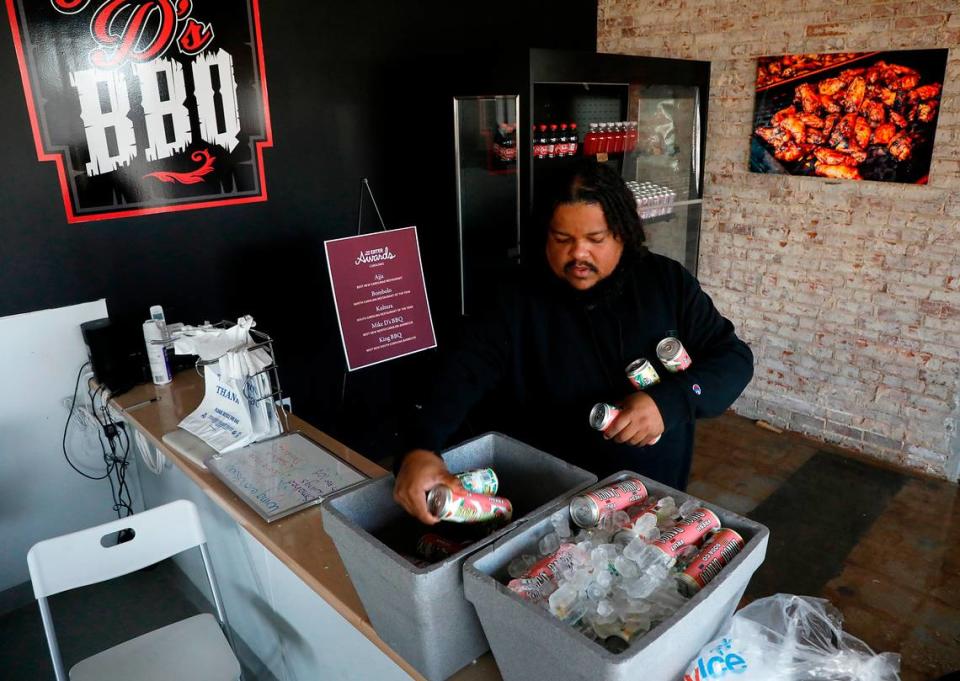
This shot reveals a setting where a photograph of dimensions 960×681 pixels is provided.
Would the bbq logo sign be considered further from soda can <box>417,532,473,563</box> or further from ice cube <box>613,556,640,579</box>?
ice cube <box>613,556,640,579</box>

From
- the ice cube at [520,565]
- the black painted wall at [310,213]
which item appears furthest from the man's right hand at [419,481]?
the black painted wall at [310,213]

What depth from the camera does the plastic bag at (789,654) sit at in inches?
36.1

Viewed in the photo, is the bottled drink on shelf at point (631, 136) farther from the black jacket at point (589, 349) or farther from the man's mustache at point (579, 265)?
the man's mustache at point (579, 265)

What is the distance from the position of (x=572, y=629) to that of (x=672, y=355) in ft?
2.77

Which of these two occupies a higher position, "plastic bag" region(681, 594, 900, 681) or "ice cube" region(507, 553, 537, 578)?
"ice cube" region(507, 553, 537, 578)

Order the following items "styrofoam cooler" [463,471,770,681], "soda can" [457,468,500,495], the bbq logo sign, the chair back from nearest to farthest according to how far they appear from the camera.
Result: "styrofoam cooler" [463,471,770,681]
"soda can" [457,468,500,495]
the chair back
the bbq logo sign

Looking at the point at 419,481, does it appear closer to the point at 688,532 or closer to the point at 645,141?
the point at 688,532

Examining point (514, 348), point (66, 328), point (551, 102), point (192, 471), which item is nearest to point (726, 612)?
point (514, 348)

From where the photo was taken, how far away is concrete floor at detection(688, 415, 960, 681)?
2.42 meters

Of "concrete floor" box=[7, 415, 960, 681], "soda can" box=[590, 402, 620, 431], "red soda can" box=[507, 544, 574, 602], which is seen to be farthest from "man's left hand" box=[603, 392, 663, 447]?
"concrete floor" box=[7, 415, 960, 681]

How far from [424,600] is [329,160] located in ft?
8.40

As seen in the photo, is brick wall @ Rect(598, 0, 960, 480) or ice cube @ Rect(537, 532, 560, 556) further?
brick wall @ Rect(598, 0, 960, 480)

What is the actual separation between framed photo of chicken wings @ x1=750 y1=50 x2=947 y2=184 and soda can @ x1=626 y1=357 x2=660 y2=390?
2.51 meters

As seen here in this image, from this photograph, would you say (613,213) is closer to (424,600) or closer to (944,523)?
(424,600)
